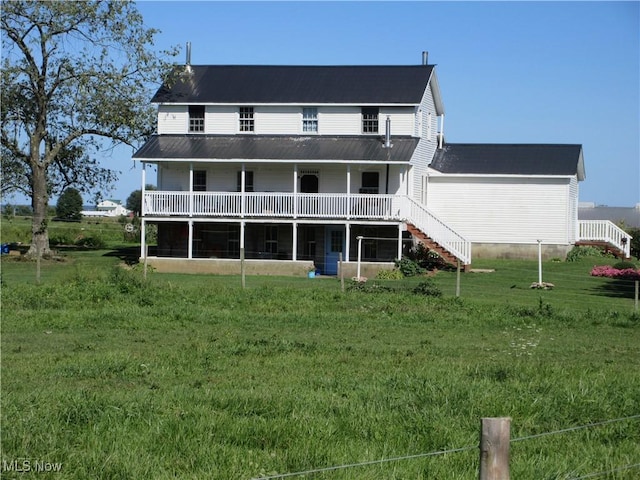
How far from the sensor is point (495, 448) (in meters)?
6.01

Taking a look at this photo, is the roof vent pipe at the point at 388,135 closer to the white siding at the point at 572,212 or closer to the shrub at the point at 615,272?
the white siding at the point at 572,212

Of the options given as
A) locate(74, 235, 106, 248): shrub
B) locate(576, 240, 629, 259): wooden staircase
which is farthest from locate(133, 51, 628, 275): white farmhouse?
locate(74, 235, 106, 248): shrub

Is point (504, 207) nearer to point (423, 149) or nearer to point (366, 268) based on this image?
point (423, 149)

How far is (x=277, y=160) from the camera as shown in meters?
39.5

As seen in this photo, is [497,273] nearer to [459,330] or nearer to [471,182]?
[471,182]

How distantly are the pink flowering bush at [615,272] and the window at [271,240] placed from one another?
547 inches

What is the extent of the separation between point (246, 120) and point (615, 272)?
17.9 m

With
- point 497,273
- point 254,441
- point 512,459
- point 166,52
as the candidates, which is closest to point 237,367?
point 254,441

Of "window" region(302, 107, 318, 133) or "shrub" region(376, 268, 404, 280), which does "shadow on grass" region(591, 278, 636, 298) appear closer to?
"shrub" region(376, 268, 404, 280)

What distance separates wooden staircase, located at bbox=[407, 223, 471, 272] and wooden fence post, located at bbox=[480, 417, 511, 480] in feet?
103

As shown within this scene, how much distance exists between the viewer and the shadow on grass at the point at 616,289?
2920 cm

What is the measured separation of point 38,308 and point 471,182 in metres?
27.2

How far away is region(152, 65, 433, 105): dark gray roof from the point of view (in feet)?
139

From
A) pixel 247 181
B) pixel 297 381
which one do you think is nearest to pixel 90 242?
pixel 247 181
